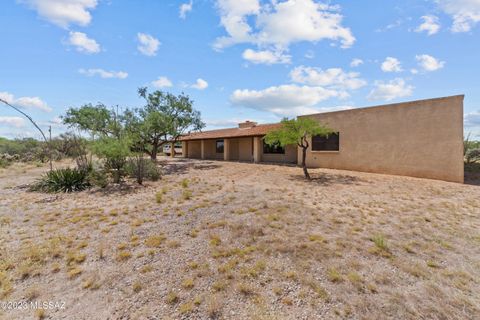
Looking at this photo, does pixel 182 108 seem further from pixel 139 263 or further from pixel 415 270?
pixel 415 270

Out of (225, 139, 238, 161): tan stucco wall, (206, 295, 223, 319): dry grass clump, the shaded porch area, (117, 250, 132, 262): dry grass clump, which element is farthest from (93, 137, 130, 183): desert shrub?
(225, 139, 238, 161): tan stucco wall

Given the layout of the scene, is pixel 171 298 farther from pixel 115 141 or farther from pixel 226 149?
pixel 226 149

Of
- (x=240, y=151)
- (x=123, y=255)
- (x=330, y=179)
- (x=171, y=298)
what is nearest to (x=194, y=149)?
(x=240, y=151)

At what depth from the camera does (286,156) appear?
64.8ft

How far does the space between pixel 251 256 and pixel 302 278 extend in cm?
105

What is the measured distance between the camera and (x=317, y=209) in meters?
7.01

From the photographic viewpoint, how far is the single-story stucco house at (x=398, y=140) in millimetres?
11047

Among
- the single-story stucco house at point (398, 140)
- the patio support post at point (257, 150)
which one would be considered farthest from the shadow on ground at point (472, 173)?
the patio support post at point (257, 150)

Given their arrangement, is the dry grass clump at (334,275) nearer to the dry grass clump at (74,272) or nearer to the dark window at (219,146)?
the dry grass clump at (74,272)

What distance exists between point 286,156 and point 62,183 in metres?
15.5

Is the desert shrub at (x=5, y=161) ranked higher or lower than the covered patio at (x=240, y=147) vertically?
lower

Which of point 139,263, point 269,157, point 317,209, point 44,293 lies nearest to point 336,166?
point 269,157

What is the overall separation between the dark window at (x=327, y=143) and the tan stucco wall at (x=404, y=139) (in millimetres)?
330

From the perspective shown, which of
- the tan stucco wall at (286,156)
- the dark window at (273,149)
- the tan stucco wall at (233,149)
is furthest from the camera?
the tan stucco wall at (233,149)
